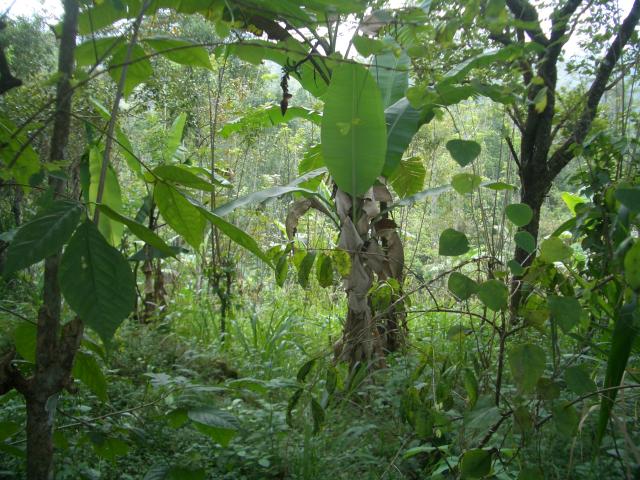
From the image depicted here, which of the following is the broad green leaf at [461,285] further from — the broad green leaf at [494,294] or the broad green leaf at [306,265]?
the broad green leaf at [306,265]

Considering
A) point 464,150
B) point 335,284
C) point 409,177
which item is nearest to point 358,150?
point 335,284

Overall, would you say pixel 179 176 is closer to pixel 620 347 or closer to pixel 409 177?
pixel 620 347

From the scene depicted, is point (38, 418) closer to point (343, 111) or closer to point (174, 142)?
point (343, 111)

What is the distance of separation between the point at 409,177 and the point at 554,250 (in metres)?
1.97

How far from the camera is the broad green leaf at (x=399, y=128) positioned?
89.2 inches

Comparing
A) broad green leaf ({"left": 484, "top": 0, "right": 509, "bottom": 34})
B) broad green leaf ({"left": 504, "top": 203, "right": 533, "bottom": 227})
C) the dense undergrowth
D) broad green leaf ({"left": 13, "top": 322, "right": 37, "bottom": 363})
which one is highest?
broad green leaf ({"left": 484, "top": 0, "right": 509, "bottom": 34})

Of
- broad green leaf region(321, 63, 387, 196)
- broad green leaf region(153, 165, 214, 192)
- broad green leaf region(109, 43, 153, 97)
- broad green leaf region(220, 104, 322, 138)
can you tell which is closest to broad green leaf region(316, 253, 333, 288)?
broad green leaf region(153, 165, 214, 192)

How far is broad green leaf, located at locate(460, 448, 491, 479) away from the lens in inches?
33.2

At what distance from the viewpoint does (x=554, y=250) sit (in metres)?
0.84

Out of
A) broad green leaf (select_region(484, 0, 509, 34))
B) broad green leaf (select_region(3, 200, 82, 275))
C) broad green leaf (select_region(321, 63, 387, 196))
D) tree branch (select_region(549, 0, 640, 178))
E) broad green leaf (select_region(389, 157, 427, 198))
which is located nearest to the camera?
broad green leaf (select_region(3, 200, 82, 275))

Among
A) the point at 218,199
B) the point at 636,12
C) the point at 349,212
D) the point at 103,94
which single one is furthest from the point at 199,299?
the point at 636,12

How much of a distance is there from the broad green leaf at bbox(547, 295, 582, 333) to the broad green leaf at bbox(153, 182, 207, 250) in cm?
54

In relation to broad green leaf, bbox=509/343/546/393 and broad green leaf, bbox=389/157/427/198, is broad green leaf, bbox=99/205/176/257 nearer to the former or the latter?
broad green leaf, bbox=509/343/546/393

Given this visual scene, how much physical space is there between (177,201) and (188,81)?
4.64m
